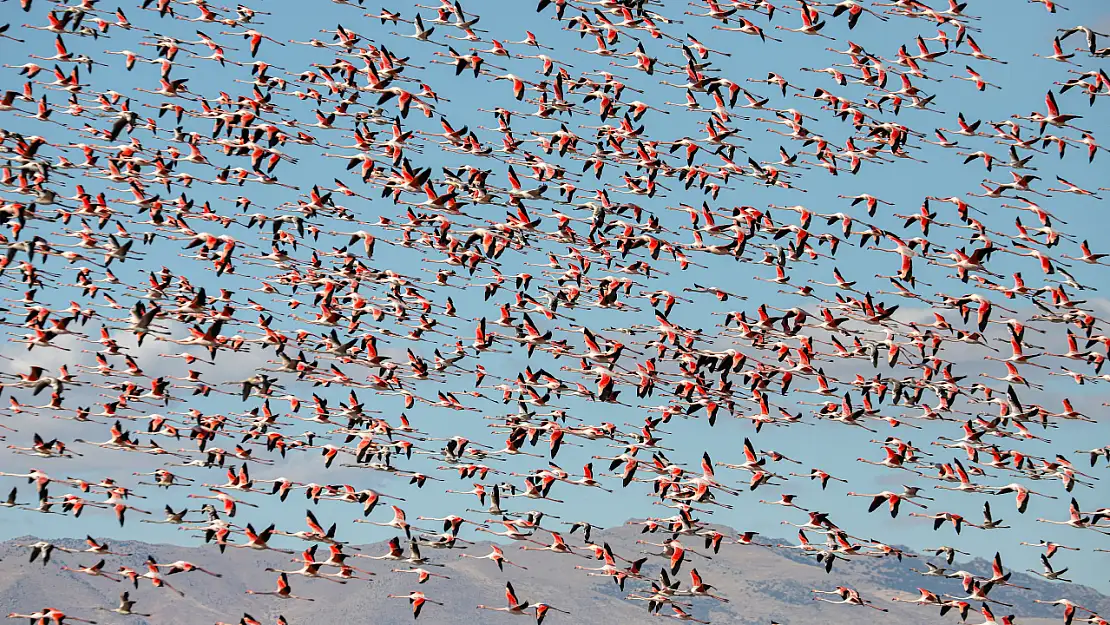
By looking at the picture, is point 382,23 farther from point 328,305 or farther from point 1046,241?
point 1046,241

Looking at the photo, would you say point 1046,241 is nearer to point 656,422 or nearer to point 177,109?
point 656,422

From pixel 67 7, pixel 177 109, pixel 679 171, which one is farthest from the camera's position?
pixel 679 171

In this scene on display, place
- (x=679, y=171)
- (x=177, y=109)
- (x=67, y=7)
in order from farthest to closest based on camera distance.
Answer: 1. (x=679, y=171)
2. (x=177, y=109)
3. (x=67, y=7)

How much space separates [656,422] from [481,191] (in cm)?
2131

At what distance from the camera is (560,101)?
347 feet

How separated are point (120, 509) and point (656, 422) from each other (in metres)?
36.6

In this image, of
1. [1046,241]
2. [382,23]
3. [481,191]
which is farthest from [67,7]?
[1046,241]

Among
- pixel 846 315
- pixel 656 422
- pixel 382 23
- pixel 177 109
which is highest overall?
pixel 382 23

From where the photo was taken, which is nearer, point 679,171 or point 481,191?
point 481,191

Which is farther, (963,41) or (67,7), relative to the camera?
(963,41)

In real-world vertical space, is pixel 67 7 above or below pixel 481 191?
above

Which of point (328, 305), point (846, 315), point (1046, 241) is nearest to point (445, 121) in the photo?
point (328, 305)

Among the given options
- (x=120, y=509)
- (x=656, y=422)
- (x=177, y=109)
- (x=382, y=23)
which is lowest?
(x=120, y=509)

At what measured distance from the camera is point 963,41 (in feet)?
343
